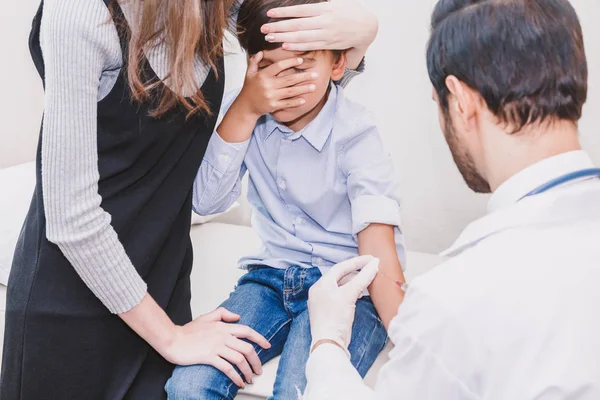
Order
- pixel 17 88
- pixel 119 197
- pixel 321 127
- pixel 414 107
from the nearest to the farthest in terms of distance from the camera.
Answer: pixel 119 197
pixel 321 127
pixel 414 107
pixel 17 88

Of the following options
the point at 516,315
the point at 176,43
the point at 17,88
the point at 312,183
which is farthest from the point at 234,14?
the point at 17,88

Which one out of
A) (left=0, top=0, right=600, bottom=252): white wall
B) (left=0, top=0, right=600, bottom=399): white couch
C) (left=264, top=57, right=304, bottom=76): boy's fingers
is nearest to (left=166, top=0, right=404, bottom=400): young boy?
(left=264, top=57, right=304, bottom=76): boy's fingers

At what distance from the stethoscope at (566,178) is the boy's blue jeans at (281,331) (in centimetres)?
57

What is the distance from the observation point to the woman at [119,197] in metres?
0.96

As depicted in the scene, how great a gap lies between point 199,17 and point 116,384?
676mm

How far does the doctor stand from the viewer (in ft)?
2.15

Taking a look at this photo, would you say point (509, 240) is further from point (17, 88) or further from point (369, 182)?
point (17, 88)

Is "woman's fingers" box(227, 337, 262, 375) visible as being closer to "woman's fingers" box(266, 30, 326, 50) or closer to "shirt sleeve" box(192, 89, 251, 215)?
Result: "shirt sleeve" box(192, 89, 251, 215)

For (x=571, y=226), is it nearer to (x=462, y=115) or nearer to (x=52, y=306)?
(x=462, y=115)

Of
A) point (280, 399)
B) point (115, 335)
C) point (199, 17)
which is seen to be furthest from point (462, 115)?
point (115, 335)

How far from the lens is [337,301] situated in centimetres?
112

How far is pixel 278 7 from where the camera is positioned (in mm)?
1190

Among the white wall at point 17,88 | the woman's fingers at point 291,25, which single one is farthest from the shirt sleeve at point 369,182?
the white wall at point 17,88

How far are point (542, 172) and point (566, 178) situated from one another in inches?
1.2
